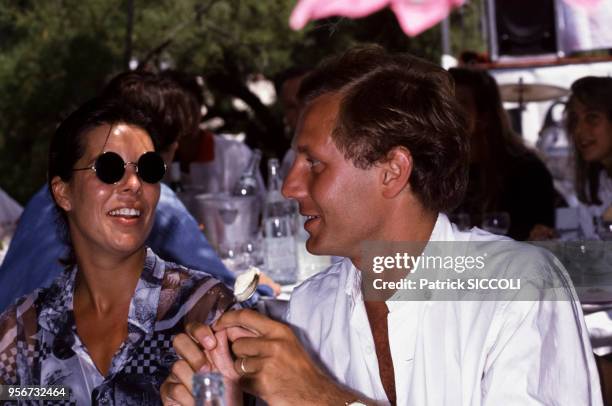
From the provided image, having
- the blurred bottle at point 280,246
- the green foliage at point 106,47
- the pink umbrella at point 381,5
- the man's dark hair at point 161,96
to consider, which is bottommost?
the pink umbrella at point 381,5

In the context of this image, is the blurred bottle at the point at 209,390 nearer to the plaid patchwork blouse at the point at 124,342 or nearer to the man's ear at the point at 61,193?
the plaid patchwork blouse at the point at 124,342

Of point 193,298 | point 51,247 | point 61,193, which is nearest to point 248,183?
point 51,247

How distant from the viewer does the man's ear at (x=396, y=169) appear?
5.77 ft

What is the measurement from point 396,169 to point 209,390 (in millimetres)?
761

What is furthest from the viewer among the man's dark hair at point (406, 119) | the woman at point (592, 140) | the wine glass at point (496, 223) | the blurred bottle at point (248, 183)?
the blurred bottle at point (248, 183)

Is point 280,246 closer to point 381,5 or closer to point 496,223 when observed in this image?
point 496,223

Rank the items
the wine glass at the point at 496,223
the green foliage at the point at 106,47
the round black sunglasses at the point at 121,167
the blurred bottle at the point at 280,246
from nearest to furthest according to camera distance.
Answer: the round black sunglasses at the point at 121,167
the blurred bottle at the point at 280,246
the wine glass at the point at 496,223
the green foliage at the point at 106,47

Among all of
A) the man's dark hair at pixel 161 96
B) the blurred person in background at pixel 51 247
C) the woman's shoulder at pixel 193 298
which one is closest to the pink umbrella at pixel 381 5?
the woman's shoulder at pixel 193 298

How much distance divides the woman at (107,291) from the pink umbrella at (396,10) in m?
1.20

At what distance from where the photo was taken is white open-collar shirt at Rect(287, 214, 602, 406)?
5.02 feet

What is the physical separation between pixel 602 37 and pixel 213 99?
491 centimetres

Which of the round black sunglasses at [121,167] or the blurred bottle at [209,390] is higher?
the round black sunglasses at [121,167]

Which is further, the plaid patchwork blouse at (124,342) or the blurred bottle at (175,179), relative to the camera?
the blurred bottle at (175,179)

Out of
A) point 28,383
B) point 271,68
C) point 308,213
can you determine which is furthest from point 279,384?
point 271,68
